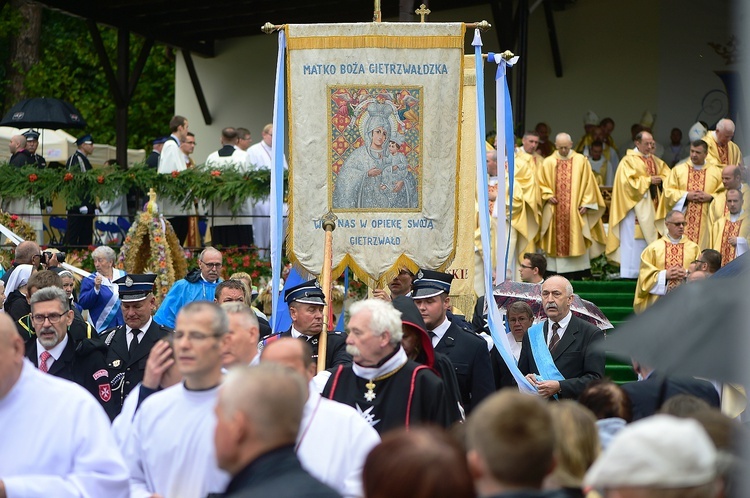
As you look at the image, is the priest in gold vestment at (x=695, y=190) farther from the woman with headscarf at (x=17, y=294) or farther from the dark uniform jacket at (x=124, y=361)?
the dark uniform jacket at (x=124, y=361)

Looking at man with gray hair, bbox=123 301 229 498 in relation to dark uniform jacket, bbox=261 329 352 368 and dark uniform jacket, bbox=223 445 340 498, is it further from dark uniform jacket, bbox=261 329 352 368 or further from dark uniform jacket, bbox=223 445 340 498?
dark uniform jacket, bbox=261 329 352 368

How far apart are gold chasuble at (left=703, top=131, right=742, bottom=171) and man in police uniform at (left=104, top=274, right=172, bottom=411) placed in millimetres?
9153

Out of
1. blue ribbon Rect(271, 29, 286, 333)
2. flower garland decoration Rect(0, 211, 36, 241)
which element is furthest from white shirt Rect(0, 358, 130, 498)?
flower garland decoration Rect(0, 211, 36, 241)

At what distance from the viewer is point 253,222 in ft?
50.5

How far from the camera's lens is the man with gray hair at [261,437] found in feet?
12.6

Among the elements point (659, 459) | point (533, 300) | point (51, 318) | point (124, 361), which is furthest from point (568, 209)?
point (659, 459)

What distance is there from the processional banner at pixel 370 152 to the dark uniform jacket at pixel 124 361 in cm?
179

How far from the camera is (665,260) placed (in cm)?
1442

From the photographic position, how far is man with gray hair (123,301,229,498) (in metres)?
5.17

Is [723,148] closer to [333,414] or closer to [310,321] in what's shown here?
[310,321]

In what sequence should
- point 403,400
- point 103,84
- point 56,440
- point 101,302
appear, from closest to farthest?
point 56,440
point 403,400
point 101,302
point 103,84

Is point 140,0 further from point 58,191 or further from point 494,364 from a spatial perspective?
point 494,364

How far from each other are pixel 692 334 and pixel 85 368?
16.1 ft

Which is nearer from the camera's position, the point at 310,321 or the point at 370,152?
the point at 310,321
